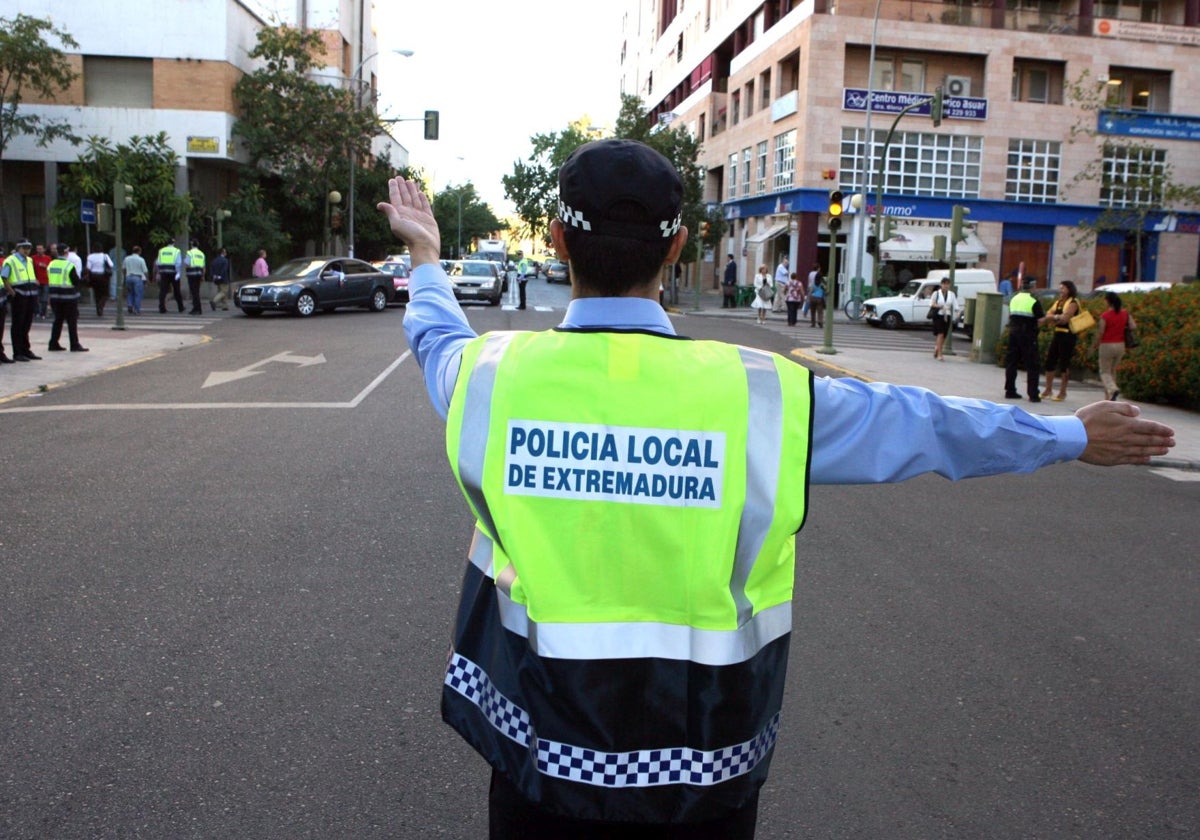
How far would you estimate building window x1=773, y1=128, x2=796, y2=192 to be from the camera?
44.9 meters

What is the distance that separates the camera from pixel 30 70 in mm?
31562

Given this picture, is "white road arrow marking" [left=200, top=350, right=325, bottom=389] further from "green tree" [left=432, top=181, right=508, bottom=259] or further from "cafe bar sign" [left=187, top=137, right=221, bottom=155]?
"green tree" [left=432, top=181, right=508, bottom=259]

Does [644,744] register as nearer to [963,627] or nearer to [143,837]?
[143,837]

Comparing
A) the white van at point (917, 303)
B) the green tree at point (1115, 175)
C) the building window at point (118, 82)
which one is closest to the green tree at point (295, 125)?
the building window at point (118, 82)

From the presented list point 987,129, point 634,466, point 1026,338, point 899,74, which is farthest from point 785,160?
point 634,466

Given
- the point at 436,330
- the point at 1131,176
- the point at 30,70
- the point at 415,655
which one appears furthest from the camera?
the point at 1131,176

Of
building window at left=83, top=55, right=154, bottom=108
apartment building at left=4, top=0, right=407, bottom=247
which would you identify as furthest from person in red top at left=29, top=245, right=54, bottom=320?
building window at left=83, top=55, right=154, bottom=108

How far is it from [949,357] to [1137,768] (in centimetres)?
2034

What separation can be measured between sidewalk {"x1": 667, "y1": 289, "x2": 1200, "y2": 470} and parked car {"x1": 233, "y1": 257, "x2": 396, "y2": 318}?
473 inches

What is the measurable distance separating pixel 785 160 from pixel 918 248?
680 centimetres

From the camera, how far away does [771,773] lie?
12.7ft

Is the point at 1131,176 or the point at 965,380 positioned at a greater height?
the point at 1131,176

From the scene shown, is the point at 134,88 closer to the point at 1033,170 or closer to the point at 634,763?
the point at 1033,170

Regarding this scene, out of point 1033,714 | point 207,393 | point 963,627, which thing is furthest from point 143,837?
point 207,393
